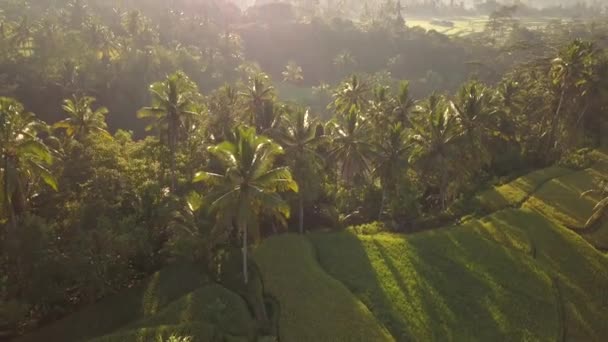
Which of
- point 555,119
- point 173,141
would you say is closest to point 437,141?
point 555,119

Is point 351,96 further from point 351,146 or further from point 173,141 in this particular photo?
point 173,141

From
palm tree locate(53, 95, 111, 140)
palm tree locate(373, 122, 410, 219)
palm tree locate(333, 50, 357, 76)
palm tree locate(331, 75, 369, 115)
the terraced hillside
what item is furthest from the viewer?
palm tree locate(333, 50, 357, 76)

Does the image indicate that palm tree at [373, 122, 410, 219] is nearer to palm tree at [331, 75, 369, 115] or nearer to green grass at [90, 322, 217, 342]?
palm tree at [331, 75, 369, 115]

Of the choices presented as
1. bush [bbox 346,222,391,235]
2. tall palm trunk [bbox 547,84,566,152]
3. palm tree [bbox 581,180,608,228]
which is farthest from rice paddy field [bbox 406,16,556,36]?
bush [bbox 346,222,391,235]

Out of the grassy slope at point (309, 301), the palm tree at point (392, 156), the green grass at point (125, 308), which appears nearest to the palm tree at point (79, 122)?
the green grass at point (125, 308)

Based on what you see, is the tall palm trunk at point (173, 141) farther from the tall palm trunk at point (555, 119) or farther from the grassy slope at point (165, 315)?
the tall palm trunk at point (555, 119)

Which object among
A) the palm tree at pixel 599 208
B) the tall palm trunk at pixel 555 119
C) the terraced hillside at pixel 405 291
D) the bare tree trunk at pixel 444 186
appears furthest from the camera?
the tall palm trunk at pixel 555 119

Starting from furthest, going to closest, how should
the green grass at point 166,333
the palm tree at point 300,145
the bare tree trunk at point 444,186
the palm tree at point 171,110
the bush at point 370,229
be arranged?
the palm tree at point 171,110 → the bare tree trunk at point 444,186 → the bush at point 370,229 → the palm tree at point 300,145 → the green grass at point 166,333
